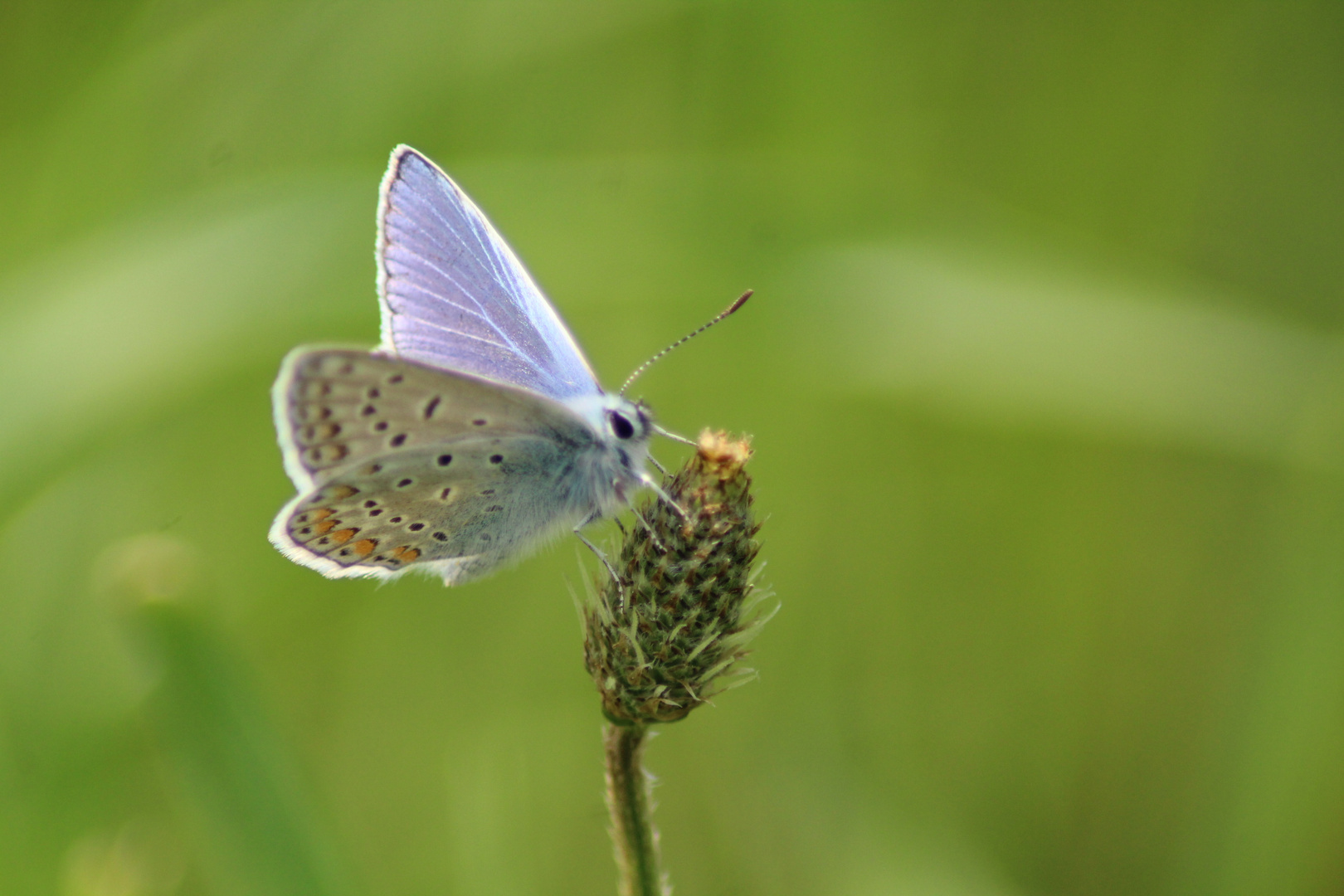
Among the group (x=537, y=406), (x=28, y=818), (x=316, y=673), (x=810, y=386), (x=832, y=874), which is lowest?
(x=832, y=874)

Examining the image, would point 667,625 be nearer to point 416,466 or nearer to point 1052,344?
point 416,466

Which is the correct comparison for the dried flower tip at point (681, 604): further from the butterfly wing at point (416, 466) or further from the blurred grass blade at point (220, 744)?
the blurred grass blade at point (220, 744)

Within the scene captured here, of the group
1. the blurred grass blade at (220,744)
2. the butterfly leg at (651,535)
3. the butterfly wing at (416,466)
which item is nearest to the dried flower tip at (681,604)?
the butterfly leg at (651,535)

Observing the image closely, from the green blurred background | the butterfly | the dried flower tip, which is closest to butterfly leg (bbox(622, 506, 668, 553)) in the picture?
the dried flower tip

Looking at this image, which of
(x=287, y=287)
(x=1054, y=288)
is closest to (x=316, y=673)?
(x=287, y=287)

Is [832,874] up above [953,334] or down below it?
below

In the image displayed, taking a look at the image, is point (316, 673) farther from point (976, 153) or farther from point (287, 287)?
point (976, 153)

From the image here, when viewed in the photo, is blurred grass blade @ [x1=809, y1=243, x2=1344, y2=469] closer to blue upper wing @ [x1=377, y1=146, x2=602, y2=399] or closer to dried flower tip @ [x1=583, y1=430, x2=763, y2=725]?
blue upper wing @ [x1=377, y1=146, x2=602, y2=399]
